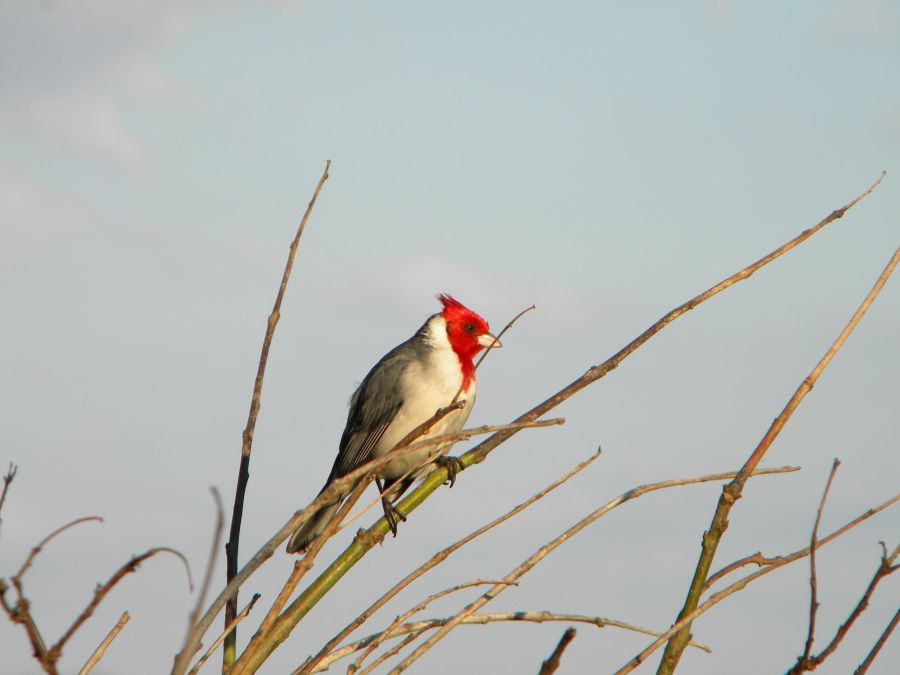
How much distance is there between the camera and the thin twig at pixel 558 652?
53.5 inches

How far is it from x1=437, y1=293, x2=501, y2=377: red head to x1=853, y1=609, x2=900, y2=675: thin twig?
17.3 ft

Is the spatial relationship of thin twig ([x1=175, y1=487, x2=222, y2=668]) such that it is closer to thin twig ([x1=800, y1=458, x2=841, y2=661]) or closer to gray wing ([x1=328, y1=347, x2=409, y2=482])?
thin twig ([x1=800, y1=458, x2=841, y2=661])

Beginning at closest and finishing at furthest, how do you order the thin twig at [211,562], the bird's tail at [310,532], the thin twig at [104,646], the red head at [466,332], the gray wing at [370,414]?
the thin twig at [211,562] < the thin twig at [104,646] < the bird's tail at [310,532] < the gray wing at [370,414] < the red head at [466,332]

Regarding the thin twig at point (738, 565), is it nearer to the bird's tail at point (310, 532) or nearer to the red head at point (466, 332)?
the bird's tail at point (310, 532)

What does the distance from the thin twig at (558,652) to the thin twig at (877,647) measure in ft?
2.44

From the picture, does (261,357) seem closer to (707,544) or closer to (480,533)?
(480,533)

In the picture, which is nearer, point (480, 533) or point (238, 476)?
point (480, 533)

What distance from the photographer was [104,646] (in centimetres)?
193

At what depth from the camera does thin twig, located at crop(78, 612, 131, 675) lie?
1.90m

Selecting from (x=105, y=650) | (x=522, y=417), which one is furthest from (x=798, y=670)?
(x=105, y=650)

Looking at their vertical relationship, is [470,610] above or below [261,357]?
below

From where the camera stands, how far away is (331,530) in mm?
2037

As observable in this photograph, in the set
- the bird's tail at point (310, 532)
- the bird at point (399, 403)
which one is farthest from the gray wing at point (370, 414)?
Result: the bird's tail at point (310, 532)

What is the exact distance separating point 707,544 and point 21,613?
4.37ft
